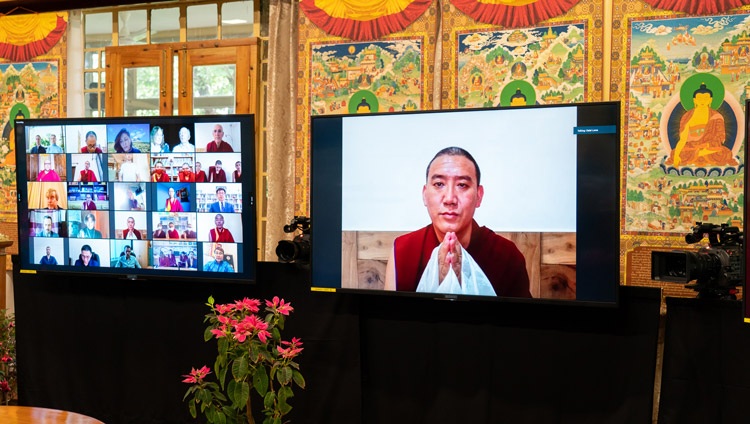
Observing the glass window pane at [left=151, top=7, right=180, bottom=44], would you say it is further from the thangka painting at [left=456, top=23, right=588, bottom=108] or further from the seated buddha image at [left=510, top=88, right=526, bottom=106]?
the seated buddha image at [left=510, top=88, right=526, bottom=106]

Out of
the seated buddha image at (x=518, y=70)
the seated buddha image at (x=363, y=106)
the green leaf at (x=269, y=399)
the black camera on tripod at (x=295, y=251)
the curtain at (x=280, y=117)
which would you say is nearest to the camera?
the green leaf at (x=269, y=399)

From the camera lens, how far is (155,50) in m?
6.35

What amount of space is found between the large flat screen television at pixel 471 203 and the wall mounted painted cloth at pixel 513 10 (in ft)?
6.07

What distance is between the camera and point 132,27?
21.4 ft

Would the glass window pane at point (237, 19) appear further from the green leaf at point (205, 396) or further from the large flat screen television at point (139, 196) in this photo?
the green leaf at point (205, 396)

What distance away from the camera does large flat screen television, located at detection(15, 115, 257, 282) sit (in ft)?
13.4

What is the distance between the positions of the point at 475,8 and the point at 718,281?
267cm

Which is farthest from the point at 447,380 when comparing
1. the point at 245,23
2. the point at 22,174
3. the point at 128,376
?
the point at 245,23

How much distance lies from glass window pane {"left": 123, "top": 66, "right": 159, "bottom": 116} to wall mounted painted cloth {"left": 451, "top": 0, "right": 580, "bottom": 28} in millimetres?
2555

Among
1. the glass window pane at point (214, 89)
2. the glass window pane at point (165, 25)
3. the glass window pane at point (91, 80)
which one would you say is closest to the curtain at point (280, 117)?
the glass window pane at point (214, 89)

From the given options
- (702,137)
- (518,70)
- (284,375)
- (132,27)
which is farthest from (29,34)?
(702,137)

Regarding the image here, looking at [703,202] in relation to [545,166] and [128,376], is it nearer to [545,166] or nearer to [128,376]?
[545,166]

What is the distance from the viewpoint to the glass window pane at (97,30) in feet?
21.6

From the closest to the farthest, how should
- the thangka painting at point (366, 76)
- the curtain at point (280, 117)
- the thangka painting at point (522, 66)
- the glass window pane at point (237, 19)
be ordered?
the thangka painting at point (522, 66)
the thangka painting at point (366, 76)
the curtain at point (280, 117)
the glass window pane at point (237, 19)
